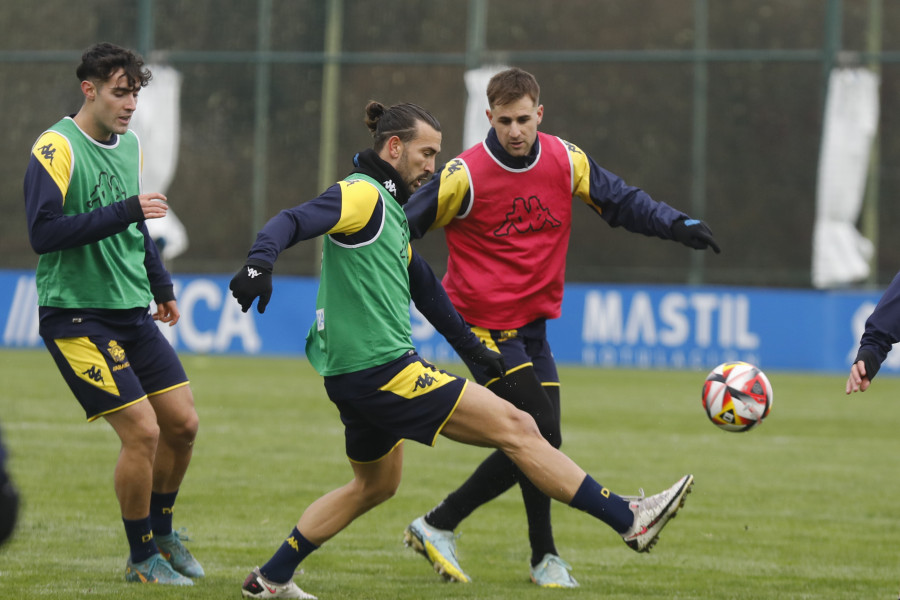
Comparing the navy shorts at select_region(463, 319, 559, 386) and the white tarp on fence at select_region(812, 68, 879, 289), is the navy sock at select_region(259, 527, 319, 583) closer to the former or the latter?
the navy shorts at select_region(463, 319, 559, 386)

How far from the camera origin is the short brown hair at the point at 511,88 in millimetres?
6324

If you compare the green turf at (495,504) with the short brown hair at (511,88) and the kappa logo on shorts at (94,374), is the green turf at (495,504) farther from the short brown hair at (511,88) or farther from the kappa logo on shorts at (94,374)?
the short brown hair at (511,88)

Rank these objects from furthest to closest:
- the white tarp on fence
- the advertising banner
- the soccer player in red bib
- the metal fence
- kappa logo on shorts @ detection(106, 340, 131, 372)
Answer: the metal fence
the white tarp on fence
the advertising banner
the soccer player in red bib
kappa logo on shorts @ detection(106, 340, 131, 372)

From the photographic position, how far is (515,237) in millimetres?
6598

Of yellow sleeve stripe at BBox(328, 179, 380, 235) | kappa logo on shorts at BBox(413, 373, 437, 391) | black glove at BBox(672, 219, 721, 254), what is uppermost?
yellow sleeve stripe at BBox(328, 179, 380, 235)

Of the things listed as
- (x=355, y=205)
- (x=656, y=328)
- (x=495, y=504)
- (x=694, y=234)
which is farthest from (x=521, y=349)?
(x=656, y=328)

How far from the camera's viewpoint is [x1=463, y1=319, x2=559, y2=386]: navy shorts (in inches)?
253

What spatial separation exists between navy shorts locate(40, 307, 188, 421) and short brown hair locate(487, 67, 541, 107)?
1.91 m

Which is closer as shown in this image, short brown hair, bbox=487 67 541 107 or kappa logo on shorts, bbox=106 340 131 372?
kappa logo on shorts, bbox=106 340 131 372

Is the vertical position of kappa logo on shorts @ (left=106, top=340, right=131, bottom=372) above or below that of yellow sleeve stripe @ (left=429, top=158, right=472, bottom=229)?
below

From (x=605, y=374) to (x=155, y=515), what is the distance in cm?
1199

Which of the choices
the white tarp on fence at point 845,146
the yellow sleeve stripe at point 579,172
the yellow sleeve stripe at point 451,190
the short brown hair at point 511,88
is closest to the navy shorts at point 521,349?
the yellow sleeve stripe at point 451,190

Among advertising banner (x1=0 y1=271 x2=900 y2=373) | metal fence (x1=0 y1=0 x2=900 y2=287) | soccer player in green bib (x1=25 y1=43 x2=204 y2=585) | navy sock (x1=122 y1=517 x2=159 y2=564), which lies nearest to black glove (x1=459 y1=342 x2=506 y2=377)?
soccer player in green bib (x1=25 y1=43 x2=204 y2=585)

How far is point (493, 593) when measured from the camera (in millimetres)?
6086
